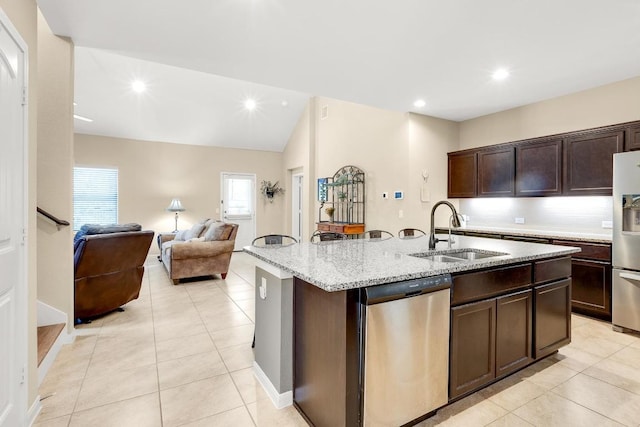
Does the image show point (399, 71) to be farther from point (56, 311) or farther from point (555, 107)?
point (56, 311)

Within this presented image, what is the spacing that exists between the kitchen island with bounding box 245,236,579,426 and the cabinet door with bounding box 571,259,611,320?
119 cm

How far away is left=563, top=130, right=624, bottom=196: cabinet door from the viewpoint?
350 centimetres

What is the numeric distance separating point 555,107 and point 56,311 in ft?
20.1

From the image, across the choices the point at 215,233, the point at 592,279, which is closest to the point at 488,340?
the point at 592,279

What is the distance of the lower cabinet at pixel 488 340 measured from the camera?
1.92 meters

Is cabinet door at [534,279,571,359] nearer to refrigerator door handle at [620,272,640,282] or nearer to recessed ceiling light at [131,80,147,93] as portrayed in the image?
refrigerator door handle at [620,272,640,282]

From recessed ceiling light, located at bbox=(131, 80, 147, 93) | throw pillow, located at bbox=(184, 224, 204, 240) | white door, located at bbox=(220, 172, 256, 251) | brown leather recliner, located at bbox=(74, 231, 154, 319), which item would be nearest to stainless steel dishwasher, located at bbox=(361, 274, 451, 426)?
brown leather recliner, located at bbox=(74, 231, 154, 319)

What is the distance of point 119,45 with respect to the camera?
2.98m

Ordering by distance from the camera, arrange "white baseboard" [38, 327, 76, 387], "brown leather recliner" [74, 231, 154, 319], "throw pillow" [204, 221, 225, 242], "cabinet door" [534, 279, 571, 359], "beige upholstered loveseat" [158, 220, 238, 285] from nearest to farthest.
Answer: "white baseboard" [38, 327, 76, 387], "cabinet door" [534, 279, 571, 359], "brown leather recliner" [74, 231, 154, 319], "beige upholstered loveseat" [158, 220, 238, 285], "throw pillow" [204, 221, 225, 242]

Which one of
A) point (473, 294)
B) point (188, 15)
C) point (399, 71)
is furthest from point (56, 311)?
point (399, 71)

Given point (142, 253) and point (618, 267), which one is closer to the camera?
point (618, 267)

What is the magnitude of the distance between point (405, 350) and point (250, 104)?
678 centimetres

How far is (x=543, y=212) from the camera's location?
444 cm

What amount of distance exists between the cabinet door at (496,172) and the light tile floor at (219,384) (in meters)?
1.93
